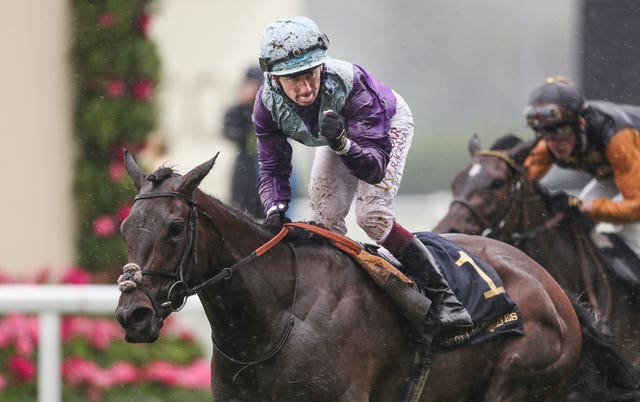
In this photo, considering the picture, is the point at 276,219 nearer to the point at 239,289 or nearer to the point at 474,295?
the point at 239,289

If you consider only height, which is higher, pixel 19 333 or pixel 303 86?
pixel 303 86

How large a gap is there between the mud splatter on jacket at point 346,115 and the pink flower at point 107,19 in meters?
3.66

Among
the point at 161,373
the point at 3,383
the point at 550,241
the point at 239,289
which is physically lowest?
the point at 161,373

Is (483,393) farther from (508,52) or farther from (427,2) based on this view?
(427,2)

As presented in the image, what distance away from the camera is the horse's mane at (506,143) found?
724cm

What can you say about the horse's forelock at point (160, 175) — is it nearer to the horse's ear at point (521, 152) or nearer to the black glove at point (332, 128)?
the black glove at point (332, 128)

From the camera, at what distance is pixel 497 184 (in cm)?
691

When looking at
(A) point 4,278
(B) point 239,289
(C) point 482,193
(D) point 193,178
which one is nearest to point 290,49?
(D) point 193,178

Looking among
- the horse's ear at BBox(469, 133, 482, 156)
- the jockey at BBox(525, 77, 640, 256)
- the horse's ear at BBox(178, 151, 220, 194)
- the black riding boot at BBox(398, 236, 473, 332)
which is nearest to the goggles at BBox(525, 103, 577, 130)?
the jockey at BBox(525, 77, 640, 256)

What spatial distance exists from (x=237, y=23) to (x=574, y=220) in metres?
4.70

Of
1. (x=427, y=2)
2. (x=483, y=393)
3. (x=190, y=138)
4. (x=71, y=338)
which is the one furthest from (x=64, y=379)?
(x=427, y=2)

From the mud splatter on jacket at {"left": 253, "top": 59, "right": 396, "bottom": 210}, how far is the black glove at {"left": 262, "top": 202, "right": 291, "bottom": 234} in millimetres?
268

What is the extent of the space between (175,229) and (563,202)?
312 centimetres

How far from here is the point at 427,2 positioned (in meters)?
16.6
